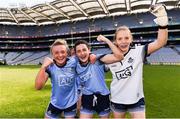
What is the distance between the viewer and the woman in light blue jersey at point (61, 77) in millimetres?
6055

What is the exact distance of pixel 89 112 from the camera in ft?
20.4

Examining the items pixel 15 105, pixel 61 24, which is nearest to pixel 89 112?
pixel 15 105

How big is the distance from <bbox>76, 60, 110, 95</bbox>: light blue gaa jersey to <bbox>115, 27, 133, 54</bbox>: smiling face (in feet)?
1.83

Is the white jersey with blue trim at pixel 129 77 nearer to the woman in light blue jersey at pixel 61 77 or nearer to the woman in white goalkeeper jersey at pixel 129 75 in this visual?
the woman in white goalkeeper jersey at pixel 129 75

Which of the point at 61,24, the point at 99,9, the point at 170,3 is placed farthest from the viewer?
the point at 61,24

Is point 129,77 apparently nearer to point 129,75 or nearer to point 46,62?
point 129,75

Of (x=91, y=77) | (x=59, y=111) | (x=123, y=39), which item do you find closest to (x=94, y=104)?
(x=91, y=77)

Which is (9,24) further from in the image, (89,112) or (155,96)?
(89,112)

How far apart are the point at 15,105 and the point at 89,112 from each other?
728 centimetres

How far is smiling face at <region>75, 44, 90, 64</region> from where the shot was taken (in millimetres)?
6133

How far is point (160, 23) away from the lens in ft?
18.5

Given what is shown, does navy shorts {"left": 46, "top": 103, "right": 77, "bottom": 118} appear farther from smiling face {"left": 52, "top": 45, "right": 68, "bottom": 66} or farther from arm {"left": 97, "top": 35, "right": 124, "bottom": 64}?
arm {"left": 97, "top": 35, "right": 124, "bottom": 64}

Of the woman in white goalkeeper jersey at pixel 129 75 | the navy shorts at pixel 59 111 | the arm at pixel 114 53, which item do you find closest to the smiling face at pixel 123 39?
the woman in white goalkeeper jersey at pixel 129 75

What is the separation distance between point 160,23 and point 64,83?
1.98 m
